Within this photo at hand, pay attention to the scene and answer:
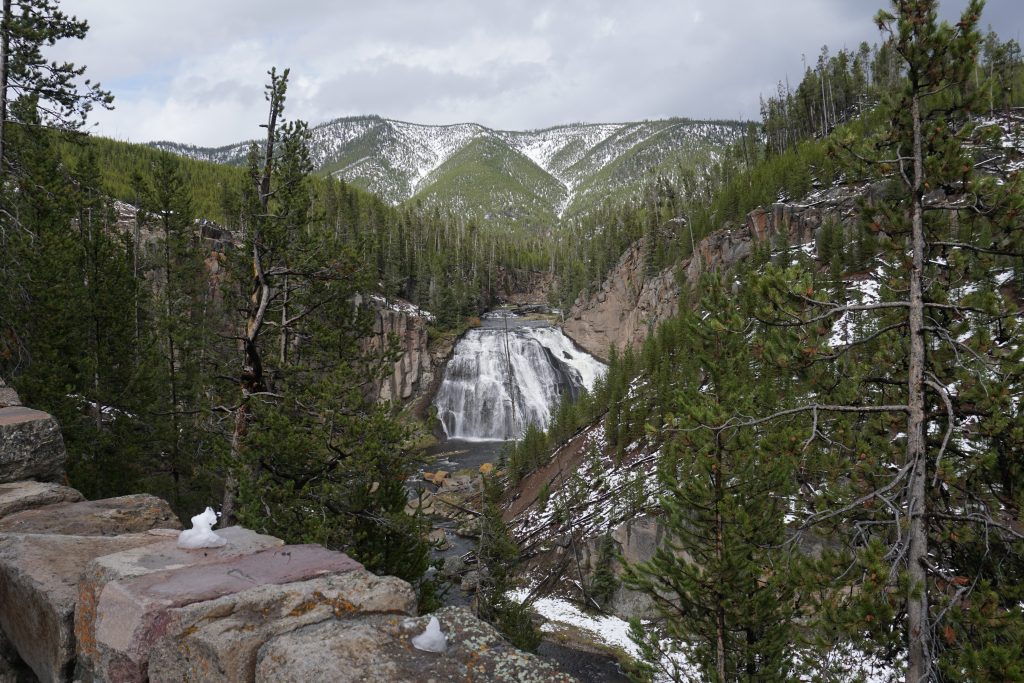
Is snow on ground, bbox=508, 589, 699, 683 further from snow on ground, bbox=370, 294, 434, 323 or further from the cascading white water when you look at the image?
snow on ground, bbox=370, 294, 434, 323

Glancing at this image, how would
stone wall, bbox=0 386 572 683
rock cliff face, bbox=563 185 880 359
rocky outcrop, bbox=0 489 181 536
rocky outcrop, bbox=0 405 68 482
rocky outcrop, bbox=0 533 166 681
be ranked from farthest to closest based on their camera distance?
rock cliff face, bbox=563 185 880 359, rocky outcrop, bbox=0 405 68 482, rocky outcrop, bbox=0 489 181 536, rocky outcrop, bbox=0 533 166 681, stone wall, bbox=0 386 572 683

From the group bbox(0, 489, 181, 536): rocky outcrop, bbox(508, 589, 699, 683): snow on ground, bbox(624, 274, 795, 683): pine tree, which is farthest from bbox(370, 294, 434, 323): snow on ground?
bbox(0, 489, 181, 536): rocky outcrop

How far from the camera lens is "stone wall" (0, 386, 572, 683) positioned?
328 cm

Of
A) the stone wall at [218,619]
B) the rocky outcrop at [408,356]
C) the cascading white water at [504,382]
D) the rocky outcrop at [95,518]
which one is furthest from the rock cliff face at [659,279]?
the stone wall at [218,619]

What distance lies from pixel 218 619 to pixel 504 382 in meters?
56.5

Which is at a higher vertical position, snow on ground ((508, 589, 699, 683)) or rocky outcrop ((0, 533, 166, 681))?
rocky outcrop ((0, 533, 166, 681))

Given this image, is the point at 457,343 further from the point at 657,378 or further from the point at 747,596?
the point at 747,596

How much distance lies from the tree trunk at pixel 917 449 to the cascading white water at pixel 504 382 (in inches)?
1818

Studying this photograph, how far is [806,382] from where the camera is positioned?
7.34m

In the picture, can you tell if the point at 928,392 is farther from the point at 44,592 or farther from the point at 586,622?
the point at 586,622

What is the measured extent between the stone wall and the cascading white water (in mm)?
48041

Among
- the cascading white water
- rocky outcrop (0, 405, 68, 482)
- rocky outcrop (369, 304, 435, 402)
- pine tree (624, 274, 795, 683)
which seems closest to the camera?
rocky outcrop (0, 405, 68, 482)

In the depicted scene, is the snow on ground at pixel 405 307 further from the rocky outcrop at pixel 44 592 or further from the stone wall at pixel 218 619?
the stone wall at pixel 218 619

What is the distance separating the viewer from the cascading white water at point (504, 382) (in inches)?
2233
